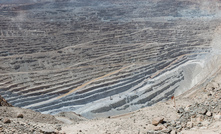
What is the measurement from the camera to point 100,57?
21.0m

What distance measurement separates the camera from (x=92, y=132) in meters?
6.65

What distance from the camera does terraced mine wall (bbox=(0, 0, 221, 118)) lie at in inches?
643

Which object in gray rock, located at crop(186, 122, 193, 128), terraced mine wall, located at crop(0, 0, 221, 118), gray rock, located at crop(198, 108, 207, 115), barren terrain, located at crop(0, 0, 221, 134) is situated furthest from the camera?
terraced mine wall, located at crop(0, 0, 221, 118)

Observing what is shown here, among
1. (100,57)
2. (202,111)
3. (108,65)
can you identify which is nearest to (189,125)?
(202,111)

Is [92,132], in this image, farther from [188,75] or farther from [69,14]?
[69,14]

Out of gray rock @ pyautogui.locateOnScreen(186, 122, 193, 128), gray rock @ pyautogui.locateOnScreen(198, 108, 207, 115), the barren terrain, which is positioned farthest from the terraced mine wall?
gray rock @ pyautogui.locateOnScreen(186, 122, 193, 128)

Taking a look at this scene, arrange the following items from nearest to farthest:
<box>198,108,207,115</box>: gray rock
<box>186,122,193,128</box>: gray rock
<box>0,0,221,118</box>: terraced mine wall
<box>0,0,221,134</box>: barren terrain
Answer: <box>186,122,193,128</box>: gray rock
<box>198,108,207,115</box>: gray rock
<box>0,0,221,134</box>: barren terrain
<box>0,0,221,118</box>: terraced mine wall

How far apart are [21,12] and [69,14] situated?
6.32 metres

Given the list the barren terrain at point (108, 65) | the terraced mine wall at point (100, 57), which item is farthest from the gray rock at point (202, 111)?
the terraced mine wall at point (100, 57)

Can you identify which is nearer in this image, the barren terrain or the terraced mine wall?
the barren terrain

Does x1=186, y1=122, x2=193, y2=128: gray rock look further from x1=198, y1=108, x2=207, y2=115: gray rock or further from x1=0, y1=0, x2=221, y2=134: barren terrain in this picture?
x1=198, y1=108, x2=207, y2=115: gray rock

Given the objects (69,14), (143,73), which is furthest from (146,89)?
(69,14)

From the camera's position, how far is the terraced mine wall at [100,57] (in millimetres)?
16328

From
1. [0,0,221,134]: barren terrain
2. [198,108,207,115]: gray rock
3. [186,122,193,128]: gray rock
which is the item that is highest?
[0,0,221,134]: barren terrain
